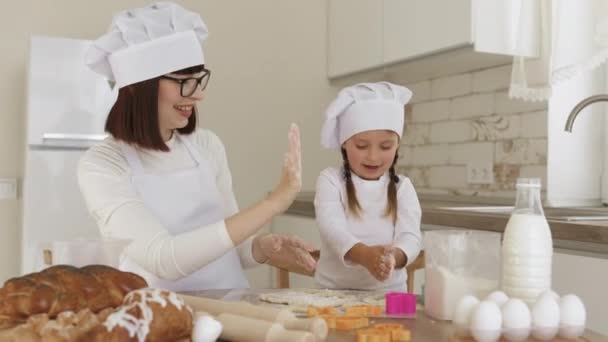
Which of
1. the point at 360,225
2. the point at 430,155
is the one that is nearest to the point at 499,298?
the point at 360,225

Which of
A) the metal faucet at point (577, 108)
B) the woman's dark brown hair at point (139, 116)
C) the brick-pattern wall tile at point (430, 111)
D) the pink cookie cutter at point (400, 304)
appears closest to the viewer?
the pink cookie cutter at point (400, 304)

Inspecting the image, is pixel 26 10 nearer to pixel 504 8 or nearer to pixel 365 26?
pixel 365 26

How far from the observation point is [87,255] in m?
1.17

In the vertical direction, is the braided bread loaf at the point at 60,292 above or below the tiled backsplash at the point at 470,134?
below

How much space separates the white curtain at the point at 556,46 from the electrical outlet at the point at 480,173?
0.63 m

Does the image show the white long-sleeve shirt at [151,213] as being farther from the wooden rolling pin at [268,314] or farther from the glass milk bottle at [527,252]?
the glass milk bottle at [527,252]

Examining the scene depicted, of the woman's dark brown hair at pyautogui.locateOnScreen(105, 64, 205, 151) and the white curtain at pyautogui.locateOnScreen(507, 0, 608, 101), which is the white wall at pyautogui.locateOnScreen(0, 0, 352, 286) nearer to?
the white curtain at pyautogui.locateOnScreen(507, 0, 608, 101)

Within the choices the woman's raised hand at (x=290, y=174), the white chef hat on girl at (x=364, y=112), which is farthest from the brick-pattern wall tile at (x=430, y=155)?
the woman's raised hand at (x=290, y=174)

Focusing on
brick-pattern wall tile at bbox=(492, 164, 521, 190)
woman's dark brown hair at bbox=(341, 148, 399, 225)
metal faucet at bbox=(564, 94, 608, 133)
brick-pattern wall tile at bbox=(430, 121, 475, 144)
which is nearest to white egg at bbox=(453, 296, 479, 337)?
woman's dark brown hair at bbox=(341, 148, 399, 225)

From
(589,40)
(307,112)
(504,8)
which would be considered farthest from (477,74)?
(307,112)

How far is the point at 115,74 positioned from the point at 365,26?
217 cm

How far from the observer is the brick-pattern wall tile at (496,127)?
3.11m

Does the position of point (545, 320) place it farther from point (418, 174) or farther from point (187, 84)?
point (418, 174)

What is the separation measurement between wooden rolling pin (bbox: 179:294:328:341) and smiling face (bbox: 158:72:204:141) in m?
0.69
